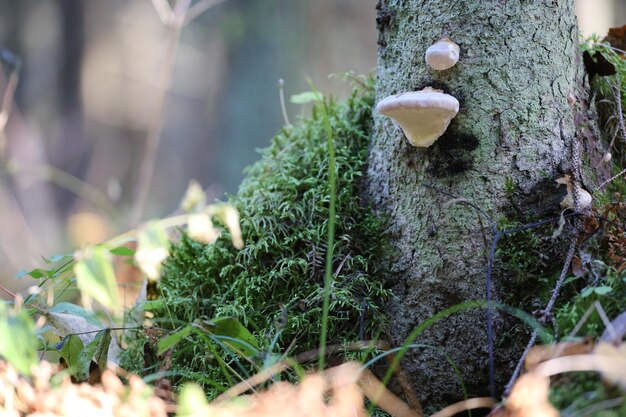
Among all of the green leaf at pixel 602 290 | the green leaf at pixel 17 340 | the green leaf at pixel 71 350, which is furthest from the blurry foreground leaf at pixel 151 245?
the green leaf at pixel 602 290

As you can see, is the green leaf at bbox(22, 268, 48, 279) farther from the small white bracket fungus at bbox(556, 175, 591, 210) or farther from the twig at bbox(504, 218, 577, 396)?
the small white bracket fungus at bbox(556, 175, 591, 210)

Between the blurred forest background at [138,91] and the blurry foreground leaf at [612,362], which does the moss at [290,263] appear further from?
the blurred forest background at [138,91]

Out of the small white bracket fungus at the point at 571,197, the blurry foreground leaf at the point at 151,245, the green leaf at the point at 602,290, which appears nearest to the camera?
the blurry foreground leaf at the point at 151,245

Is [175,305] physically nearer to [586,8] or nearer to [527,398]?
[527,398]

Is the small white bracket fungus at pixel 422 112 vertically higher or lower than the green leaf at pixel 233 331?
higher

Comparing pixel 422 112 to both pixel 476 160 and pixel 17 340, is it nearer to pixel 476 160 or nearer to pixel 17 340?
pixel 476 160

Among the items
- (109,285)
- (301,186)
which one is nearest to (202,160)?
(301,186)

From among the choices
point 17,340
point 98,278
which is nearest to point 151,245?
point 98,278

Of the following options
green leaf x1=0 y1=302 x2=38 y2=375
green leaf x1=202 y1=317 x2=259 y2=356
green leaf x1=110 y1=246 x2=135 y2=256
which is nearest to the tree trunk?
green leaf x1=202 y1=317 x2=259 y2=356
